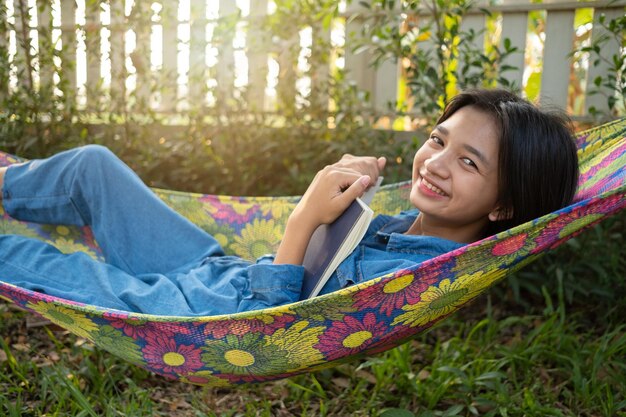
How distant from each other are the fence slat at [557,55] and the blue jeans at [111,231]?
2005 millimetres

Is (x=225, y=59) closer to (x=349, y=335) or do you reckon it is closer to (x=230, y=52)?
(x=230, y=52)

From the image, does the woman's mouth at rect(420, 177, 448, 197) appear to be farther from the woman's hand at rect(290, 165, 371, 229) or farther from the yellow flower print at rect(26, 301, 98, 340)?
the yellow flower print at rect(26, 301, 98, 340)

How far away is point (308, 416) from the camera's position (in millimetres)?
1972

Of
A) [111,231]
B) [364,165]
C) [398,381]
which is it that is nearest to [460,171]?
[364,165]

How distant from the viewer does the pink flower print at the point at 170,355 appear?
150 cm

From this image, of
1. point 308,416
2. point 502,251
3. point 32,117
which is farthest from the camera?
point 32,117

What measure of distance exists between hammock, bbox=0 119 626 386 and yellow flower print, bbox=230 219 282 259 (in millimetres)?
681

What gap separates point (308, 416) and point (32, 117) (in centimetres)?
197

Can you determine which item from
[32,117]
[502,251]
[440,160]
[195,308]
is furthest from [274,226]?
[32,117]

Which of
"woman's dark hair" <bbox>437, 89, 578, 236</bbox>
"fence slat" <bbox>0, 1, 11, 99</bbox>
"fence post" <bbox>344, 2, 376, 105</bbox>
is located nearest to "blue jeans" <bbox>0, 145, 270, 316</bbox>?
"woman's dark hair" <bbox>437, 89, 578, 236</bbox>

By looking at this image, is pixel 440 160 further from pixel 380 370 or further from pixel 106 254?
pixel 106 254

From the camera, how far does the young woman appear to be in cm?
169

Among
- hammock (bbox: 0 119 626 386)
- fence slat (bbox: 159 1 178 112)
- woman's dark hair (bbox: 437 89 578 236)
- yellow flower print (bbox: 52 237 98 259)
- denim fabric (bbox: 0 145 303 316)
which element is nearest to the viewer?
hammock (bbox: 0 119 626 386)

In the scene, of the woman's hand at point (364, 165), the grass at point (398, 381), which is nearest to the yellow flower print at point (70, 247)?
the grass at point (398, 381)
